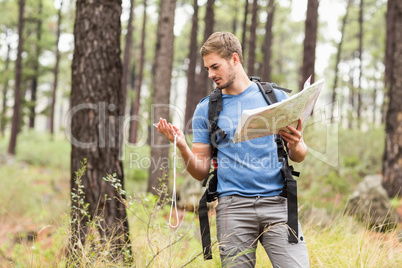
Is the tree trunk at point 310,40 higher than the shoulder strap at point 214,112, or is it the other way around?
the tree trunk at point 310,40

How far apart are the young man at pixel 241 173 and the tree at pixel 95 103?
196 cm

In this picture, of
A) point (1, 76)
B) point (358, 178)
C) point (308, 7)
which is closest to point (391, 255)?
point (308, 7)

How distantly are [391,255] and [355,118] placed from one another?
12934mm

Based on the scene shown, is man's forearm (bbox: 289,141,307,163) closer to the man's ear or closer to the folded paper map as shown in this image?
the folded paper map

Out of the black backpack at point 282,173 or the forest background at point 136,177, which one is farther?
the forest background at point 136,177

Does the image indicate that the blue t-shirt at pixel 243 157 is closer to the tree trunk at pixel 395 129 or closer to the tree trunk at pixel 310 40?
the tree trunk at pixel 310 40

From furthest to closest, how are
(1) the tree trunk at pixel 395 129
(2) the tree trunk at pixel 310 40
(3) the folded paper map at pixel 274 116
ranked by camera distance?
1. (1) the tree trunk at pixel 395 129
2. (2) the tree trunk at pixel 310 40
3. (3) the folded paper map at pixel 274 116

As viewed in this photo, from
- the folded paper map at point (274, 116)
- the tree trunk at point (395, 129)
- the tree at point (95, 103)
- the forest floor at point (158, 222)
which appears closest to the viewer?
the folded paper map at point (274, 116)

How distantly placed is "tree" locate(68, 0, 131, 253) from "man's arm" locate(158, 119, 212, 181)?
1.90 meters

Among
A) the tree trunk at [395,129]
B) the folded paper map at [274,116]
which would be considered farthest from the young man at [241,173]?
Answer: the tree trunk at [395,129]

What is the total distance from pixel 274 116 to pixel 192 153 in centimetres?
67

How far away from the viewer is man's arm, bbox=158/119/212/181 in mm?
2428

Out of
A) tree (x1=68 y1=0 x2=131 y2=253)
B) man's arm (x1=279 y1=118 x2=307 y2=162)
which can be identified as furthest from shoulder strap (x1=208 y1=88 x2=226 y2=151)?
tree (x1=68 y1=0 x2=131 y2=253)

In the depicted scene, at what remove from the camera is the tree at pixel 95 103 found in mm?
4215
